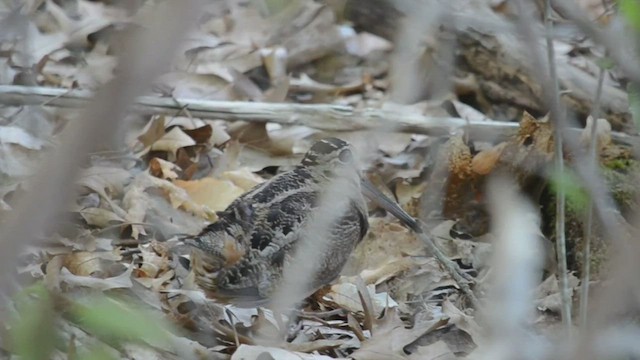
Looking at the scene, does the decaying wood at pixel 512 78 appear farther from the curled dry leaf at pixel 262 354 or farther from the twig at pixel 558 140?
the twig at pixel 558 140

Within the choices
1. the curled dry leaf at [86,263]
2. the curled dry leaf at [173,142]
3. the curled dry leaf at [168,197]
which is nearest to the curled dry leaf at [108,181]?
the curled dry leaf at [168,197]

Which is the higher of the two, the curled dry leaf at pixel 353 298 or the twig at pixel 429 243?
the twig at pixel 429 243

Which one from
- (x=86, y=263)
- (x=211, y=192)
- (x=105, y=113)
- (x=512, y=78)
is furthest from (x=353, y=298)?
(x=105, y=113)

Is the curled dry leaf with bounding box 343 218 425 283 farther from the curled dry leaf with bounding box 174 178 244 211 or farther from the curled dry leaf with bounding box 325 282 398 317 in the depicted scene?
the curled dry leaf with bounding box 174 178 244 211

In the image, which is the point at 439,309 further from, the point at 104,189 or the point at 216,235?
the point at 104,189

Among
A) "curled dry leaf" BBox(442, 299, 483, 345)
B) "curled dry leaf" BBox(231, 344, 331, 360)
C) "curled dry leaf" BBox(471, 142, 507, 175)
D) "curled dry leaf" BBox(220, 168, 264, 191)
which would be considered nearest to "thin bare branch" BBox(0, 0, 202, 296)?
"curled dry leaf" BBox(231, 344, 331, 360)

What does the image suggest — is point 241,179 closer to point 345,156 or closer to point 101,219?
point 101,219

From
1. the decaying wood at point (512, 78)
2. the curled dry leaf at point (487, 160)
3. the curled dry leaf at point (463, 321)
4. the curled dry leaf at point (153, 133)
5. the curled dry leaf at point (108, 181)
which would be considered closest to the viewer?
the curled dry leaf at point (463, 321)
